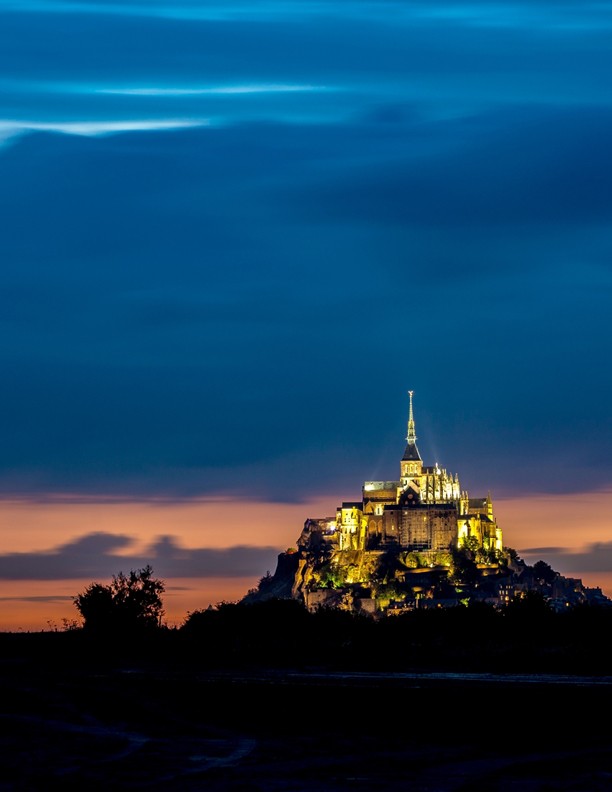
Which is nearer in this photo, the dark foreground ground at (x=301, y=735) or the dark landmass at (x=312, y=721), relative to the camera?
the dark foreground ground at (x=301, y=735)

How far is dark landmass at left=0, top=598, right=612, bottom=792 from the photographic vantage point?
113ft

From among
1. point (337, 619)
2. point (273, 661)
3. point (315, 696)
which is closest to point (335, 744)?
point (315, 696)

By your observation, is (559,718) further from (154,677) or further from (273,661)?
(273,661)

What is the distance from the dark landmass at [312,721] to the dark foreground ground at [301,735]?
7 centimetres

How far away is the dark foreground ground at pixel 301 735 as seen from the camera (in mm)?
33906

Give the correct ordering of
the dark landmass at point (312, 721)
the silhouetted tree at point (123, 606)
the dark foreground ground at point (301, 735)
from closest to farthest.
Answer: the dark foreground ground at point (301, 735), the dark landmass at point (312, 721), the silhouetted tree at point (123, 606)

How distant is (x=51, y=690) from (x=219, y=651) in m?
65.6

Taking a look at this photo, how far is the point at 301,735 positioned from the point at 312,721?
196 inches

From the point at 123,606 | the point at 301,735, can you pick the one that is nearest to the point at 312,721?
the point at 301,735

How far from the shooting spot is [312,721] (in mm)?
48844

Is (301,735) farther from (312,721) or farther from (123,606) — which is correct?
(123,606)

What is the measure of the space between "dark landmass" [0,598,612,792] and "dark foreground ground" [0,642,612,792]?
71 millimetres

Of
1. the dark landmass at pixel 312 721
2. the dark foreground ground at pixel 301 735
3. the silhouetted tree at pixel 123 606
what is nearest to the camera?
the dark foreground ground at pixel 301 735

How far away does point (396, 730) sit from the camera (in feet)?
150
